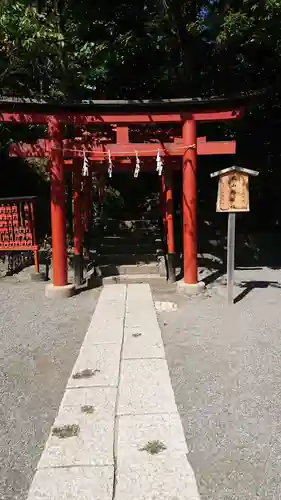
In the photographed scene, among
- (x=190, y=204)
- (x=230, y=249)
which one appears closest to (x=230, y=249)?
(x=230, y=249)

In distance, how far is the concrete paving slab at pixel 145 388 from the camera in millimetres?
3160

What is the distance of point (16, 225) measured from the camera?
29.3 feet

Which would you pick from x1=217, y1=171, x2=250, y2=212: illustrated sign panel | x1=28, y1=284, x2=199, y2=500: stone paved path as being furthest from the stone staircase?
x1=28, y1=284, x2=199, y2=500: stone paved path

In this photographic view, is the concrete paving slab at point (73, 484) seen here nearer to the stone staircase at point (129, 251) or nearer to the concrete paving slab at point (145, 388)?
the concrete paving slab at point (145, 388)

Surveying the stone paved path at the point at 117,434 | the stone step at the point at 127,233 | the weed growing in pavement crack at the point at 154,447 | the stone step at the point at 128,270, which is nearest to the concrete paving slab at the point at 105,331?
the stone paved path at the point at 117,434

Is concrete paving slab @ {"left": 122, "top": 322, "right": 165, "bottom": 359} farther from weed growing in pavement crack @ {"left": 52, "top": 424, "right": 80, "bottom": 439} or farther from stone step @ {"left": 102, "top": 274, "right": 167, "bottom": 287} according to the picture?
stone step @ {"left": 102, "top": 274, "right": 167, "bottom": 287}

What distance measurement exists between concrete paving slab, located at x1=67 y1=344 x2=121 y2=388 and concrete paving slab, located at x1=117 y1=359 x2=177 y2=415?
0.10 meters

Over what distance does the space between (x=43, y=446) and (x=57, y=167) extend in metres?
5.31

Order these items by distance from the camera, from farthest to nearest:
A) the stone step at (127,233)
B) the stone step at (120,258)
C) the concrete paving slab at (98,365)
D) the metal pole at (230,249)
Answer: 1. the stone step at (127,233)
2. the stone step at (120,258)
3. the metal pole at (230,249)
4. the concrete paving slab at (98,365)

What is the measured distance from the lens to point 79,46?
1049 cm

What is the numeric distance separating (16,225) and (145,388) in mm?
6363

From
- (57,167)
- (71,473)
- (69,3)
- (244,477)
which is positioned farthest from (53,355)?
(69,3)

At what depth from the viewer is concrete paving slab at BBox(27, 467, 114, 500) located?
2.19m

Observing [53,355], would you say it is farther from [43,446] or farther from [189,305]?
[189,305]
